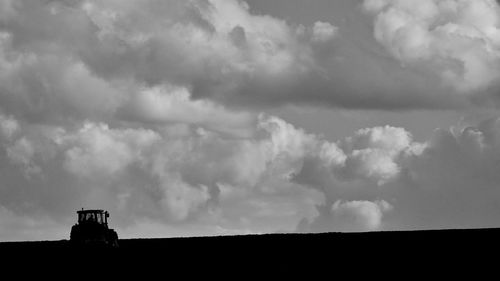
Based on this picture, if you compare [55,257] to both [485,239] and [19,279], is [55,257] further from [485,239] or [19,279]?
[485,239]

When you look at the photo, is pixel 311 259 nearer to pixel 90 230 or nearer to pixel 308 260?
pixel 308 260

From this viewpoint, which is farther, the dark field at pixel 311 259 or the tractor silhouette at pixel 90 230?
the tractor silhouette at pixel 90 230

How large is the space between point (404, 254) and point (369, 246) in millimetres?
10953

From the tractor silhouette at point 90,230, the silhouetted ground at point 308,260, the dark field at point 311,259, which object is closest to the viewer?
the silhouetted ground at point 308,260

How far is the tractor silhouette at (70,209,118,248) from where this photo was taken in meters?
47.6

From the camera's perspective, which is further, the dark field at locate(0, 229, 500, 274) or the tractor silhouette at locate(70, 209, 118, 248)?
the tractor silhouette at locate(70, 209, 118, 248)

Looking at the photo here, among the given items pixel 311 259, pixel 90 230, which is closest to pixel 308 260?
pixel 311 259

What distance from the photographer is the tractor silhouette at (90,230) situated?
156 ft

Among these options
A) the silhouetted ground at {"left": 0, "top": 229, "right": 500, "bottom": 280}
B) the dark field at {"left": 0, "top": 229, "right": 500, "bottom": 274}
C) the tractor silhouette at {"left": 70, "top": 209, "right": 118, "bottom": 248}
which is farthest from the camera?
the tractor silhouette at {"left": 70, "top": 209, "right": 118, "bottom": 248}

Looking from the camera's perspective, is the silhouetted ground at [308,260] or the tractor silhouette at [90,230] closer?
the silhouetted ground at [308,260]

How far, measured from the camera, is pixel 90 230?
47.7 metres

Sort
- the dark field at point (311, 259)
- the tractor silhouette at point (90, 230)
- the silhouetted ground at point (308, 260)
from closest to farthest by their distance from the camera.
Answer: the silhouetted ground at point (308, 260)
the dark field at point (311, 259)
the tractor silhouette at point (90, 230)

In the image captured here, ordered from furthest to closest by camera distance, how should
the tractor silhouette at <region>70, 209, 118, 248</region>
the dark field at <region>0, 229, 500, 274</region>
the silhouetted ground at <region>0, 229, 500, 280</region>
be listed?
the tractor silhouette at <region>70, 209, 118, 248</region>, the dark field at <region>0, 229, 500, 274</region>, the silhouetted ground at <region>0, 229, 500, 280</region>

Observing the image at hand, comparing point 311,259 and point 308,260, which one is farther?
point 311,259
